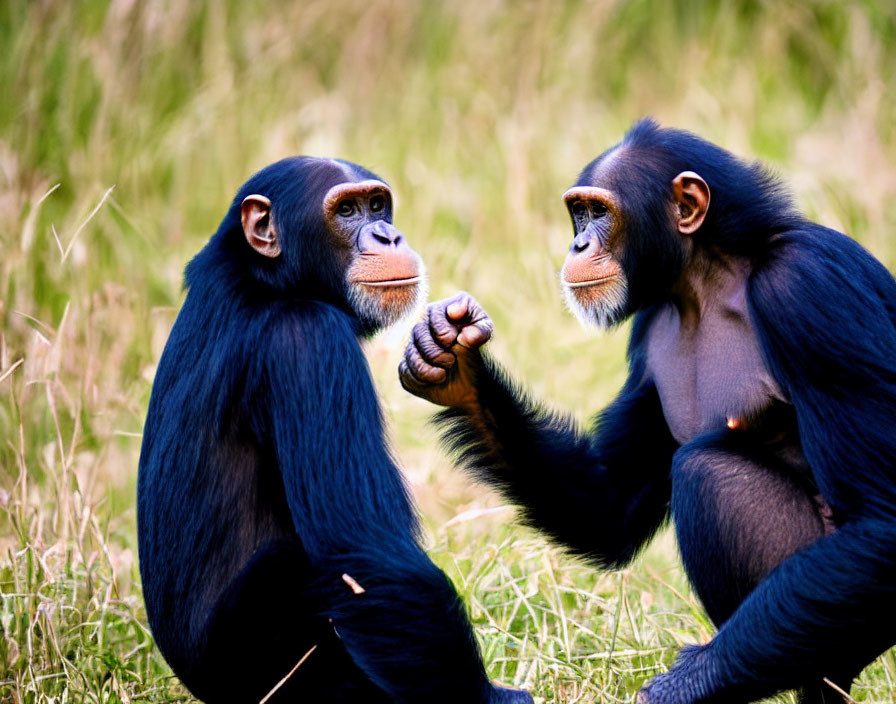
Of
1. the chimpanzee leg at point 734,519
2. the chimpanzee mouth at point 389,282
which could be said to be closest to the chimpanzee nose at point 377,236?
the chimpanzee mouth at point 389,282

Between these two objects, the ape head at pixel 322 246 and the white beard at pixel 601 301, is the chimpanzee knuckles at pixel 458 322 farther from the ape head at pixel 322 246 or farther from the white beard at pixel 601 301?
the white beard at pixel 601 301

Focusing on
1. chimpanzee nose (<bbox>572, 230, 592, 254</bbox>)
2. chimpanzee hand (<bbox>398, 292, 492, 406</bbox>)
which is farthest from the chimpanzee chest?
chimpanzee hand (<bbox>398, 292, 492, 406</bbox>)

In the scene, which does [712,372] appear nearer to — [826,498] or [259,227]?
[826,498]

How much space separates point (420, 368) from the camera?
12.6 feet

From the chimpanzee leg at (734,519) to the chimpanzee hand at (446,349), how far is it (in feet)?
2.56

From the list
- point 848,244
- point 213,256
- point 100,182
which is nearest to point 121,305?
point 100,182

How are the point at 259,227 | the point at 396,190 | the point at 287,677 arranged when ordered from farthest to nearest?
1. the point at 396,190
2. the point at 259,227
3. the point at 287,677

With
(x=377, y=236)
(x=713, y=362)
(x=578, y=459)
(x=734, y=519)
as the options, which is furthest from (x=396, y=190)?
(x=734, y=519)

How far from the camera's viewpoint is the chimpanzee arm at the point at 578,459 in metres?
4.16

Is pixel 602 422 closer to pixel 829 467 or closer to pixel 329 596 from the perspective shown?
pixel 829 467

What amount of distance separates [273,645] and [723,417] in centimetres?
161

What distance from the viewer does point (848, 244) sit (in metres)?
3.67

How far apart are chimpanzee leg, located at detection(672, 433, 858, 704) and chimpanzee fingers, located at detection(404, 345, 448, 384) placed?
825mm

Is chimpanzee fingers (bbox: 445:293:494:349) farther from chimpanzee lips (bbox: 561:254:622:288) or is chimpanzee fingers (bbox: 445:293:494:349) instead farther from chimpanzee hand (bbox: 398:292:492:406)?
chimpanzee lips (bbox: 561:254:622:288)
